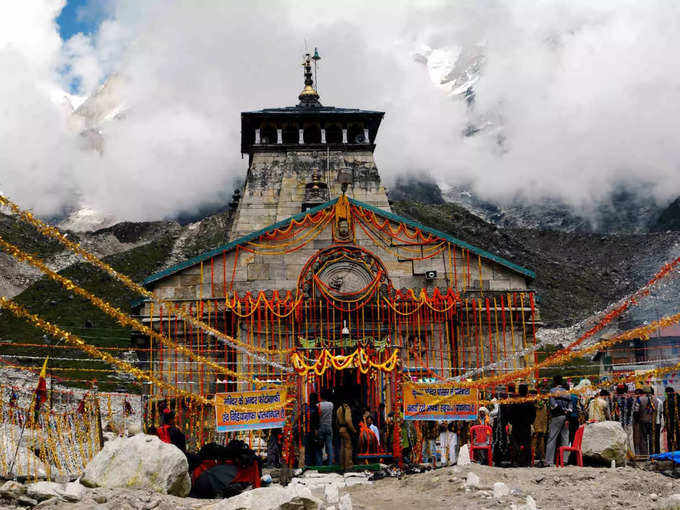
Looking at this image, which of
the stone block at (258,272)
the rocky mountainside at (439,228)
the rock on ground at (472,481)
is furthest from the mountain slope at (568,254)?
the rock on ground at (472,481)

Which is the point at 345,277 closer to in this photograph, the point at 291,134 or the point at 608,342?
the point at 608,342

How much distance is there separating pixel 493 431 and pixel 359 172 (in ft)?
78.6

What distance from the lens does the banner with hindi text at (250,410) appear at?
16172mm

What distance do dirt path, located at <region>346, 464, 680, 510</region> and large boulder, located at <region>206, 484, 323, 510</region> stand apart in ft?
5.94

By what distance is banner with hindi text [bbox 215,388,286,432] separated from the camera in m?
16.2

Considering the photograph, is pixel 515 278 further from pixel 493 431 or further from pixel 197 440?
pixel 197 440

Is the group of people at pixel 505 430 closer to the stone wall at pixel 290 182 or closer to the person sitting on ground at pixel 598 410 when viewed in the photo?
the person sitting on ground at pixel 598 410

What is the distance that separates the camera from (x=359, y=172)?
4166 centimetres

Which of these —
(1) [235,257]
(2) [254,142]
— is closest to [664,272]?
(1) [235,257]

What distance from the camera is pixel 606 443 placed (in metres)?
16.8

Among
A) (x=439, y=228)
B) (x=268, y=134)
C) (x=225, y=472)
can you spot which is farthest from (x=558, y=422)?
(x=439, y=228)

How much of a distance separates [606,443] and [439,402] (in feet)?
11.2

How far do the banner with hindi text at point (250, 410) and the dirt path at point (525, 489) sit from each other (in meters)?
2.43

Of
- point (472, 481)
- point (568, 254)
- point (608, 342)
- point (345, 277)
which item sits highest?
point (568, 254)
